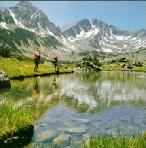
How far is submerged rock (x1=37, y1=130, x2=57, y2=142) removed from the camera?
792 inches

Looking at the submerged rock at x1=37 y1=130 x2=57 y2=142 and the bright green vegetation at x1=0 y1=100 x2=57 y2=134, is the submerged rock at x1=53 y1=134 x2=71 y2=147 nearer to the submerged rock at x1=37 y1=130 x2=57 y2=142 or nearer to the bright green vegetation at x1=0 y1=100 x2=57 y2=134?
the submerged rock at x1=37 y1=130 x2=57 y2=142

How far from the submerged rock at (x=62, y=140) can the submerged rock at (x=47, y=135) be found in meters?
0.44

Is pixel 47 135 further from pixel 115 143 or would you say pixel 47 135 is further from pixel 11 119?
pixel 115 143

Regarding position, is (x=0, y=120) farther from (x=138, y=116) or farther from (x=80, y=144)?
(x=138, y=116)

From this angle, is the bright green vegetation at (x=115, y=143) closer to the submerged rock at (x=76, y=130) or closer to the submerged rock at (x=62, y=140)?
the submerged rock at (x=62, y=140)

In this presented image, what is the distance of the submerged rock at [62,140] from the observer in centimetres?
1898

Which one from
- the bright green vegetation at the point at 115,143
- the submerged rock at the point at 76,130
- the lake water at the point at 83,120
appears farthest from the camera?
the submerged rock at the point at 76,130

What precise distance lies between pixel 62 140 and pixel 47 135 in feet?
5.02

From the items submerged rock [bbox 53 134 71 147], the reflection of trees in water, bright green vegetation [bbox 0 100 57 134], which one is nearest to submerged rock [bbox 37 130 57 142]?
submerged rock [bbox 53 134 71 147]

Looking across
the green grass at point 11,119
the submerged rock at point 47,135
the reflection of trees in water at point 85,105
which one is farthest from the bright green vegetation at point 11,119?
the reflection of trees in water at point 85,105

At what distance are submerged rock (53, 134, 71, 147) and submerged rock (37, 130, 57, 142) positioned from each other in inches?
17.2

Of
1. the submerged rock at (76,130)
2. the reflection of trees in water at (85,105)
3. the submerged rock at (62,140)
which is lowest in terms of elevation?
the reflection of trees in water at (85,105)

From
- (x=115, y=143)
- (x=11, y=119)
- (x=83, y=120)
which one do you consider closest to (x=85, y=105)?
(x=83, y=120)

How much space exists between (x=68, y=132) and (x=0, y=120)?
4.77 metres
